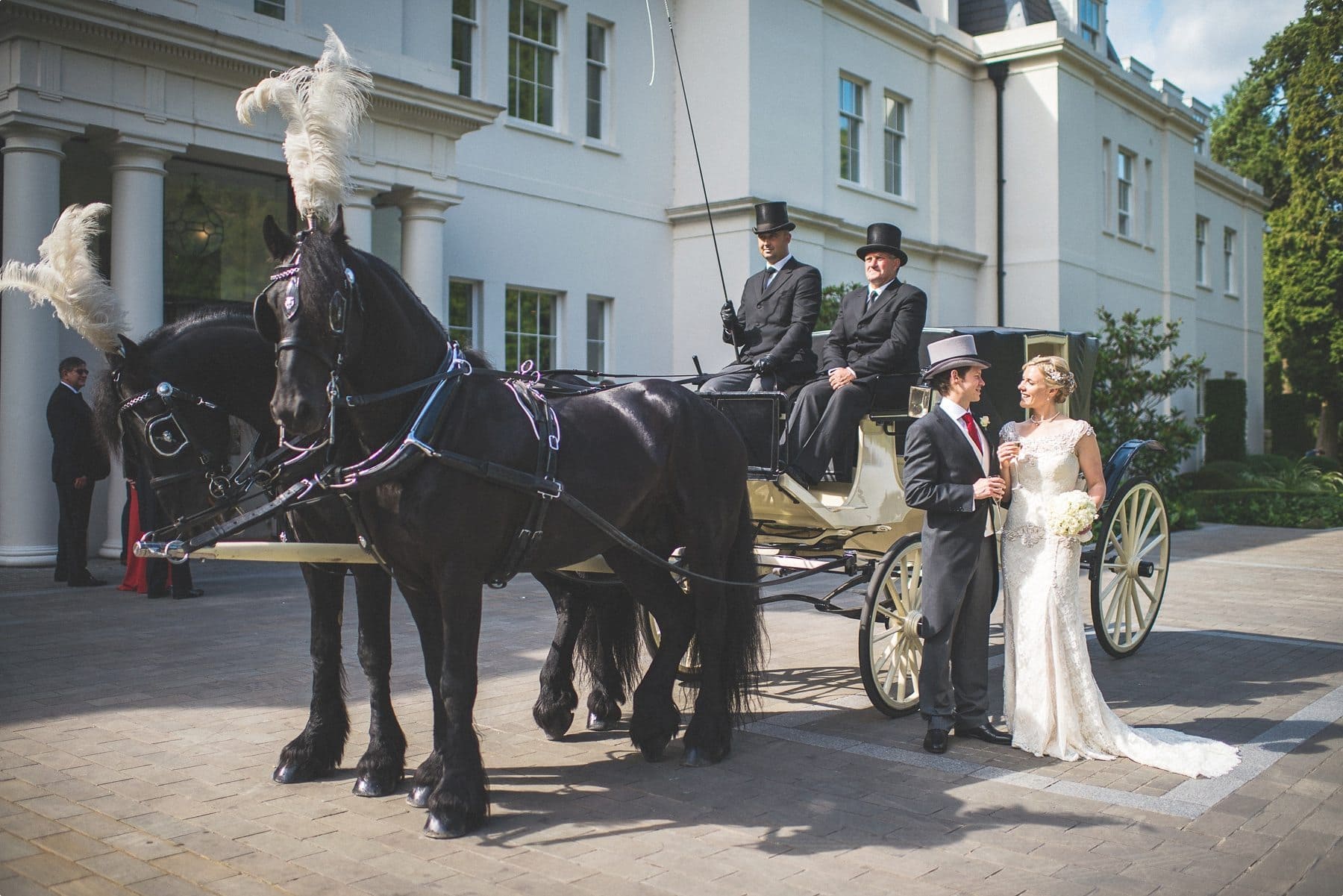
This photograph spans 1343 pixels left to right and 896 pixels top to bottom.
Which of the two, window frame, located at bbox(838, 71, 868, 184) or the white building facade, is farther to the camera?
Answer: window frame, located at bbox(838, 71, 868, 184)

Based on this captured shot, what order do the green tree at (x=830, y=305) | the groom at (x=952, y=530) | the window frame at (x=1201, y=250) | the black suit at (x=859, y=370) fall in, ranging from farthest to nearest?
1. the window frame at (x=1201, y=250)
2. the green tree at (x=830, y=305)
3. the black suit at (x=859, y=370)
4. the groom at (x=952, y=530)

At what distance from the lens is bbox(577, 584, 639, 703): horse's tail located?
599 cm

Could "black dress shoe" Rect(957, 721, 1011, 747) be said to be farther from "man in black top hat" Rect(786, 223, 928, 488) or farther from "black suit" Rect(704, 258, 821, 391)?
"black suit" Rect(704, 258, 821, 391)

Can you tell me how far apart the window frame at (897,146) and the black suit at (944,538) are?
54.2 feet

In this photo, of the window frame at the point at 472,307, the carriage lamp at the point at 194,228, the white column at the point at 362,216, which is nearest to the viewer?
the white column at the point at 362,216

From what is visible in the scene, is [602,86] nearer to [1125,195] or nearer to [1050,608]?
[1050,608]

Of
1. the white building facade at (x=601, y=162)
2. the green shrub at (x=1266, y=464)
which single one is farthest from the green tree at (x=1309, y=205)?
the green shrub at (x=1266, y=464)

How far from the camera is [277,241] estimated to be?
411cm

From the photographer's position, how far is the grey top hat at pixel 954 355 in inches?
217

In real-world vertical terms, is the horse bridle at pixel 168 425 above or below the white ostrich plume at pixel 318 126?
below

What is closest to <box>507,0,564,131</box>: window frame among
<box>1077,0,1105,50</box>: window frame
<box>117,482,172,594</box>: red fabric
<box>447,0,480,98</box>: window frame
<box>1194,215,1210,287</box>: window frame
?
<box>447,0,480,98</box>: window frame

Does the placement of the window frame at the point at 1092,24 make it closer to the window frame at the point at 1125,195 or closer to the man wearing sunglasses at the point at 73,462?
the window frame at the point at 1125,195

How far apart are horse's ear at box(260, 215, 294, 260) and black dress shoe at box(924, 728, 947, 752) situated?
3650mm

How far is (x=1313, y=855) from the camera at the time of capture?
4.04 m
